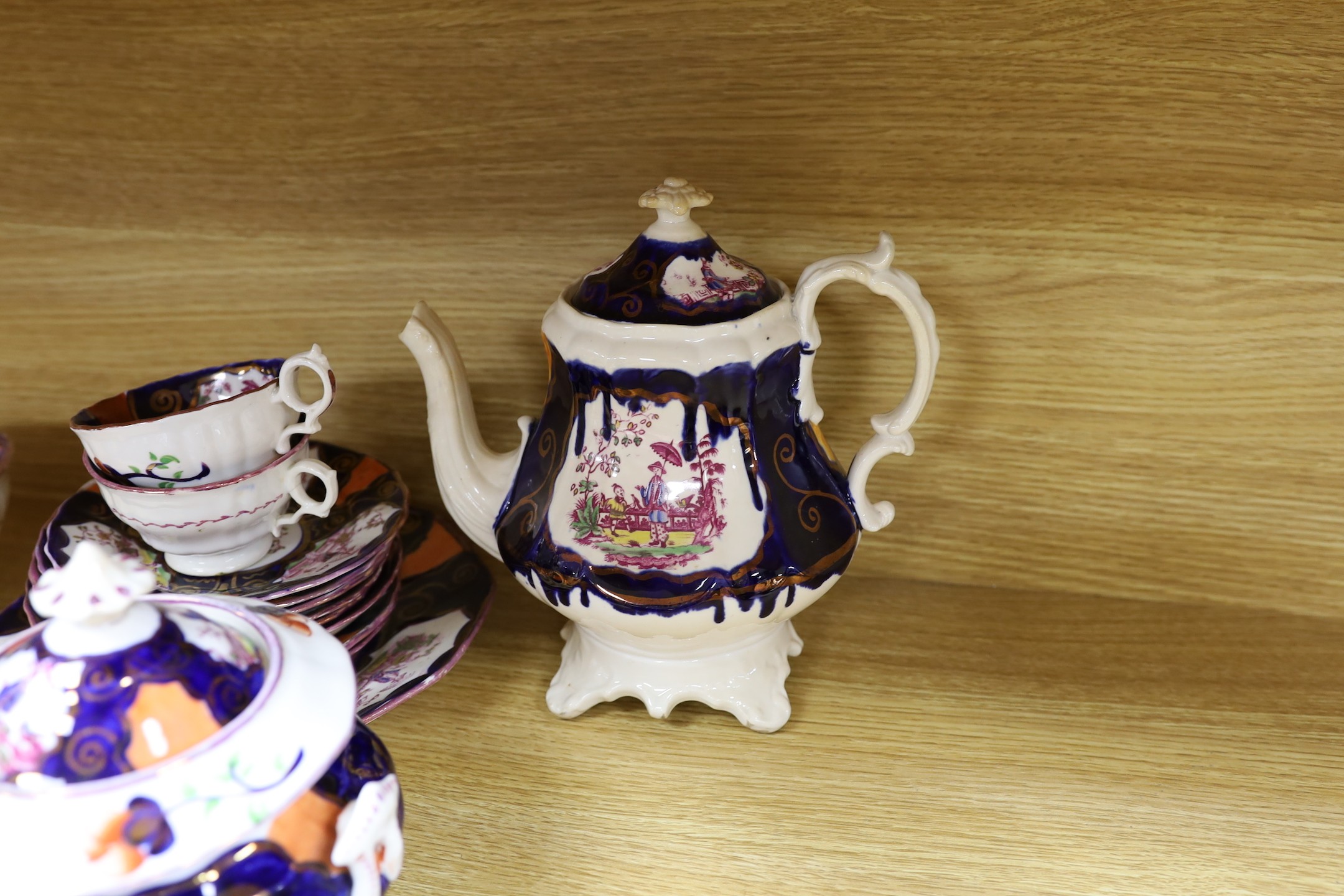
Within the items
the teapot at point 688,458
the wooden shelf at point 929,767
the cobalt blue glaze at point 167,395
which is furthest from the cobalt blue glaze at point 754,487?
the cobalt blue glaze at point 167,395

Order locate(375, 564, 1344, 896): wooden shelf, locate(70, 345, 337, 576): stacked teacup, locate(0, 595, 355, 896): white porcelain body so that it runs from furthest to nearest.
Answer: locate(70, 345, 337, 576): stacked teacup
locate(375, 564, 1344, 896): wooden shelf
locate(0, 595, 355, 896): white porcelain body

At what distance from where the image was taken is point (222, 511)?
71cm

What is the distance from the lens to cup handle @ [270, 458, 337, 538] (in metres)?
0.72

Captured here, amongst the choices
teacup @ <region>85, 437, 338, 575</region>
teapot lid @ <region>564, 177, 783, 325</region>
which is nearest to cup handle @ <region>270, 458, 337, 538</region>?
teacup @ <region>85, 437, 338, 575</region>

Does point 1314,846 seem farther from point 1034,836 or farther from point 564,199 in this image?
point 564,199

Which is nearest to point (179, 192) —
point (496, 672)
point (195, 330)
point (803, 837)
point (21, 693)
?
point (195, 330)

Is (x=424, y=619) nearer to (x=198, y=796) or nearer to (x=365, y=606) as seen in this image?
(x=365, y=606)

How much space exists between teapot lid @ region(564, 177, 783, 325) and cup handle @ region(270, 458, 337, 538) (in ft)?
0.68

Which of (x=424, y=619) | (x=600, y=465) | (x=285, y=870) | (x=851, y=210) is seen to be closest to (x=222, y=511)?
(x=424, y=619)

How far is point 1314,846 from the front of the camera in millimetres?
596

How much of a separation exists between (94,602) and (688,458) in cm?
33

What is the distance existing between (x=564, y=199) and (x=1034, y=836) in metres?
0.52

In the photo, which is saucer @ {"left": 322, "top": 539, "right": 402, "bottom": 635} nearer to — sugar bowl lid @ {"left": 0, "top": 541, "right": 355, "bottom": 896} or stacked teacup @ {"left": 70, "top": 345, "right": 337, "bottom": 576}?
stacked teacup @ {"left": 70, "top": 345, "right": 337, "bottom": 576}

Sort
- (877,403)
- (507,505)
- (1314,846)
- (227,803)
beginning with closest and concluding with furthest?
(227,803) < (1314,846) < (507,505) < (877,403)
